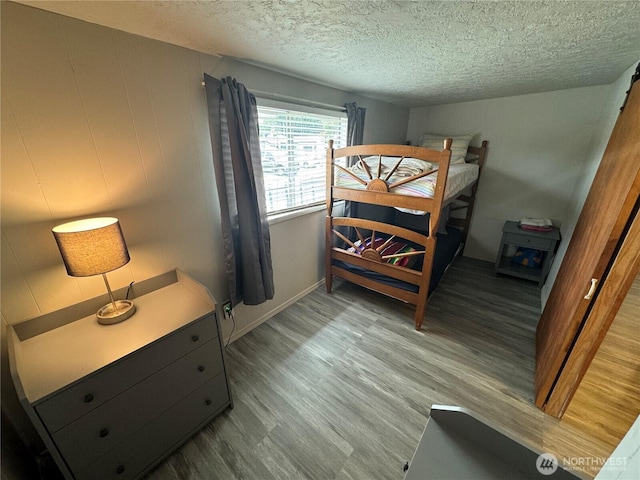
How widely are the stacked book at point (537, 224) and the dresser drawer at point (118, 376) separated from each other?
3.41 meters

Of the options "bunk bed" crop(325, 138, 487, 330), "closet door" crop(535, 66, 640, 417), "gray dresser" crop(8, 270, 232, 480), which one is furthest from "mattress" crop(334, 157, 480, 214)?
"gray dresser" crop(8, 270, 232, 480)

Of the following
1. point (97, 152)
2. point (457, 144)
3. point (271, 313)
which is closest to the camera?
point (97, 152)

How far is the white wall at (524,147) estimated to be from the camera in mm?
2627

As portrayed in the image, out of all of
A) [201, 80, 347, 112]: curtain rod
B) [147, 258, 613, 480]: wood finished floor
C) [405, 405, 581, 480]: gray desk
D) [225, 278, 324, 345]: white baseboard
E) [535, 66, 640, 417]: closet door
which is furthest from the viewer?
[225, 278, 324, 345]: white baseboard

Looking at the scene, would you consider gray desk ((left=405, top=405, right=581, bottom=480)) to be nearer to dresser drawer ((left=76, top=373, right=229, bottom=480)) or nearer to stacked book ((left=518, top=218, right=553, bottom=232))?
dresser drawer ((left=76, top=373, right=229, bottom=480))

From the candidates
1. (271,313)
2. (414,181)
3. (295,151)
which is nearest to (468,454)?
(414,181)

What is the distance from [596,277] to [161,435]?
2277 mm

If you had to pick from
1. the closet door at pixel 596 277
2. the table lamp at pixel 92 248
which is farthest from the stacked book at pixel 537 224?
the table lamp at pixel 92 248

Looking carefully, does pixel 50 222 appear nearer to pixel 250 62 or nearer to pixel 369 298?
pixel 250 62

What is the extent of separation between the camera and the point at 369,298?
2.54 meters

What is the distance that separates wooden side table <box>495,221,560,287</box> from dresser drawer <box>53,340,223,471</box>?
3.22m

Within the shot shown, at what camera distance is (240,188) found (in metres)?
1.63

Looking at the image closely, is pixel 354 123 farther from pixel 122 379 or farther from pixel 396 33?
pixel 122 379

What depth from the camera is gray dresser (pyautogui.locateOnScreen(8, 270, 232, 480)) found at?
0.87 m
